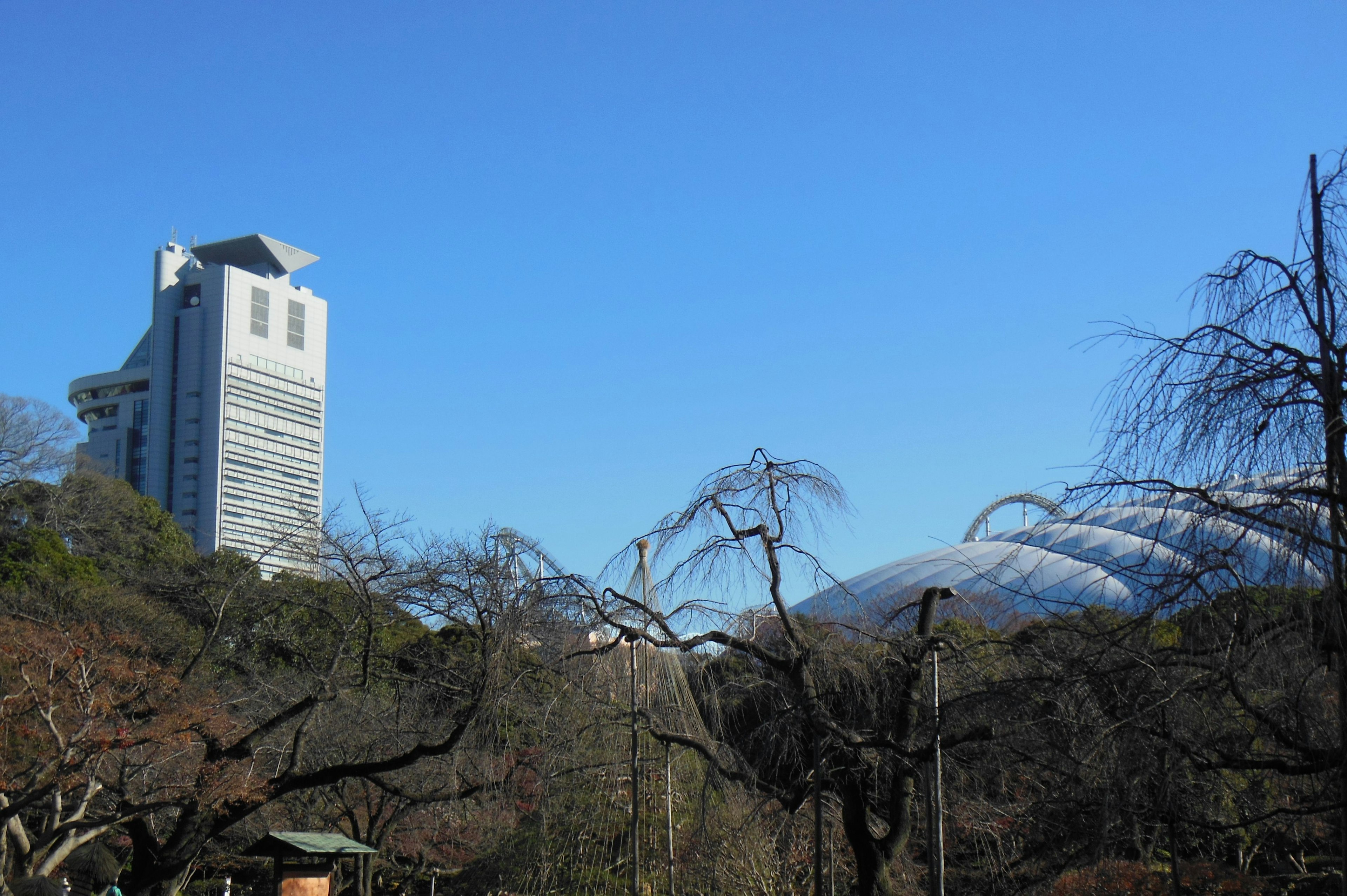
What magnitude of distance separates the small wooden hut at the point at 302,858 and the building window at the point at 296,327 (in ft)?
326

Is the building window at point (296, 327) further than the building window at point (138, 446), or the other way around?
the building window at point (296, 327)

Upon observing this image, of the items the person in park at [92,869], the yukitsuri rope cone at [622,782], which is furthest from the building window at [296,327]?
the yukitsuri rope cone at [622,782]

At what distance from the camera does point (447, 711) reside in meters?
16.5

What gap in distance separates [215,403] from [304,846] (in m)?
92.1

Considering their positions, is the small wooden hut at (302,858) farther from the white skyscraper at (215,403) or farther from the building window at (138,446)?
the building window at (138,446)

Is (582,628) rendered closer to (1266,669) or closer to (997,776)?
(997,776)

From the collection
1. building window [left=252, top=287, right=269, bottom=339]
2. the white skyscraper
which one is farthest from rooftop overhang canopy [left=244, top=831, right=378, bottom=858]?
building window [left=252, top=287, right=269, bottom=339]

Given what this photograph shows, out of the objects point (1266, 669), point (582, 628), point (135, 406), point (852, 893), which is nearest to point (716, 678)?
point (852, 893)

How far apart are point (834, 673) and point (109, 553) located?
32.0 metres

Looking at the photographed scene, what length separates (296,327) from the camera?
109062 mm

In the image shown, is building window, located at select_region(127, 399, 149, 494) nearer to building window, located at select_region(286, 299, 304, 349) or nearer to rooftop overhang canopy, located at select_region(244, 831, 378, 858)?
building window, located at select_region(286, 299, 304, 349)

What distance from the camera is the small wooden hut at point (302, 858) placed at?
13578 millimetres

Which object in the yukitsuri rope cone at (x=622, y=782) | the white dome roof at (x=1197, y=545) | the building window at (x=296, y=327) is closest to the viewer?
the white dome roof at (x=1197, y=545)

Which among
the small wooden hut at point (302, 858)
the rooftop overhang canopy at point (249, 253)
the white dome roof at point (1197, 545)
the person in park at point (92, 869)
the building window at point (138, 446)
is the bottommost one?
the person in park at point (92, 869)
